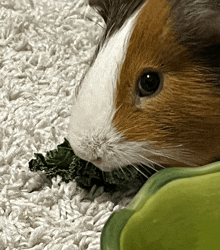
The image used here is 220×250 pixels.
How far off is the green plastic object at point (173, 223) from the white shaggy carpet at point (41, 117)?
38 cm

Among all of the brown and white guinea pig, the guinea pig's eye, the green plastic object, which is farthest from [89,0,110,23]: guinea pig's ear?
the green plastic object

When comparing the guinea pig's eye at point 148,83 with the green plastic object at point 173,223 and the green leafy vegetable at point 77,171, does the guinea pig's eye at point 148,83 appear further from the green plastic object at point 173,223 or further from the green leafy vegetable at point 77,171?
the green plastic object at point 173,223

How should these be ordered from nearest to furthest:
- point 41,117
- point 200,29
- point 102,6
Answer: point 200,29 → point 102,6 → point 41,117

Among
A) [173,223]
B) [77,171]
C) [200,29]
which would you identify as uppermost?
[200,29]

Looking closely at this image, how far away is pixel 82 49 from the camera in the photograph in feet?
4.14

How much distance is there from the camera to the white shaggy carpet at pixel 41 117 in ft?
2.70

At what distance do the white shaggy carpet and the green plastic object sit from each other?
383 mm

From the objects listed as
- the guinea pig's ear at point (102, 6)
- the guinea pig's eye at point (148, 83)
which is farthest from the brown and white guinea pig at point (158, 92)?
the guinea pig's ear at point (102, 6)

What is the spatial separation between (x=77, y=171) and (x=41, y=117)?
0.26 metres

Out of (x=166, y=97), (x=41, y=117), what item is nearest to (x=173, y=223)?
(x=166, y=97)

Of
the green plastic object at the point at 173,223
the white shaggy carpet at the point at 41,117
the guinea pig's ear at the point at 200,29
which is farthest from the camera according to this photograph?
the white shaggy carpet at the point at 41,117

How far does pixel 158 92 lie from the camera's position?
0.70 m

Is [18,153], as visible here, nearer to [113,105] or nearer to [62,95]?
[62,95]

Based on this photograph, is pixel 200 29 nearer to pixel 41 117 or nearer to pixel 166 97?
pixel 166 97
